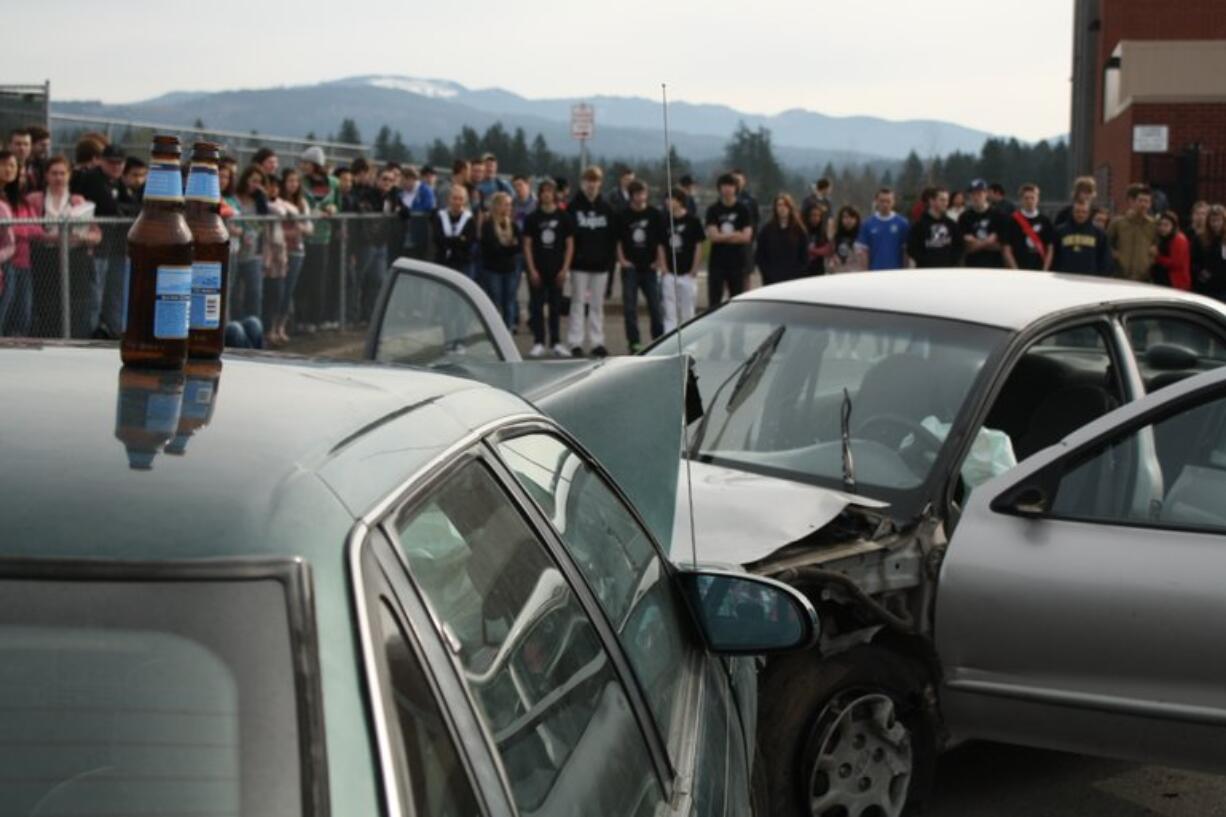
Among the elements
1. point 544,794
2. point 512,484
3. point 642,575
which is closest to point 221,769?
point 544,794

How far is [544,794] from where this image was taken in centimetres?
221

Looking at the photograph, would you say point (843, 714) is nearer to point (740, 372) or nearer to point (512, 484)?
point (740, 372)

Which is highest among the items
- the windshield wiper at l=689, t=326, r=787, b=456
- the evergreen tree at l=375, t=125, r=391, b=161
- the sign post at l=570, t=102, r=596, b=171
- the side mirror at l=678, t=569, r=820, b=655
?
the evergreen tree at l=375, t=125, r=391, b=161

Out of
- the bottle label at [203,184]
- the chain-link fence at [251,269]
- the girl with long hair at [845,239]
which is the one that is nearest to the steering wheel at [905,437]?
the chain-link fence at [251,269]

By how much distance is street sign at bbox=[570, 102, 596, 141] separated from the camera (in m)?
25.9

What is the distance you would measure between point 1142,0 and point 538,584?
137 ft

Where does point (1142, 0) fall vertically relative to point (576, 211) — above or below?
above

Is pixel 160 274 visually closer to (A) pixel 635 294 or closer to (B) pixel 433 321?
(B) pixel 433 321

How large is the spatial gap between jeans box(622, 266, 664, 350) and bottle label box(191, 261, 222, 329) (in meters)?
16.4

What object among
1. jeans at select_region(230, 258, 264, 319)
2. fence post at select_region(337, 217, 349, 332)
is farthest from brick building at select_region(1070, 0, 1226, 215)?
jeans at select_region(230, 258, 264, 319)

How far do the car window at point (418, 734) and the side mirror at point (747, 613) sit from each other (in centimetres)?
143

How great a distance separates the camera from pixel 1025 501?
216 inches

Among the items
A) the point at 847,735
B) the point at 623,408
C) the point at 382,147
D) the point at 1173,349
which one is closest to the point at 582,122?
the point at 1173,349

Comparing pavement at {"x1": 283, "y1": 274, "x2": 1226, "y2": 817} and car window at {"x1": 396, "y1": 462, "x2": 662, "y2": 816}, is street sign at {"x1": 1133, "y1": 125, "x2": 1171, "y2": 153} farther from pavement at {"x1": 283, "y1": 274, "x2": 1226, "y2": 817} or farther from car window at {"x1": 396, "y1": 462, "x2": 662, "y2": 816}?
car window at {"x1": 396, "y1": 462, "x2": 662, "y2": 816}
